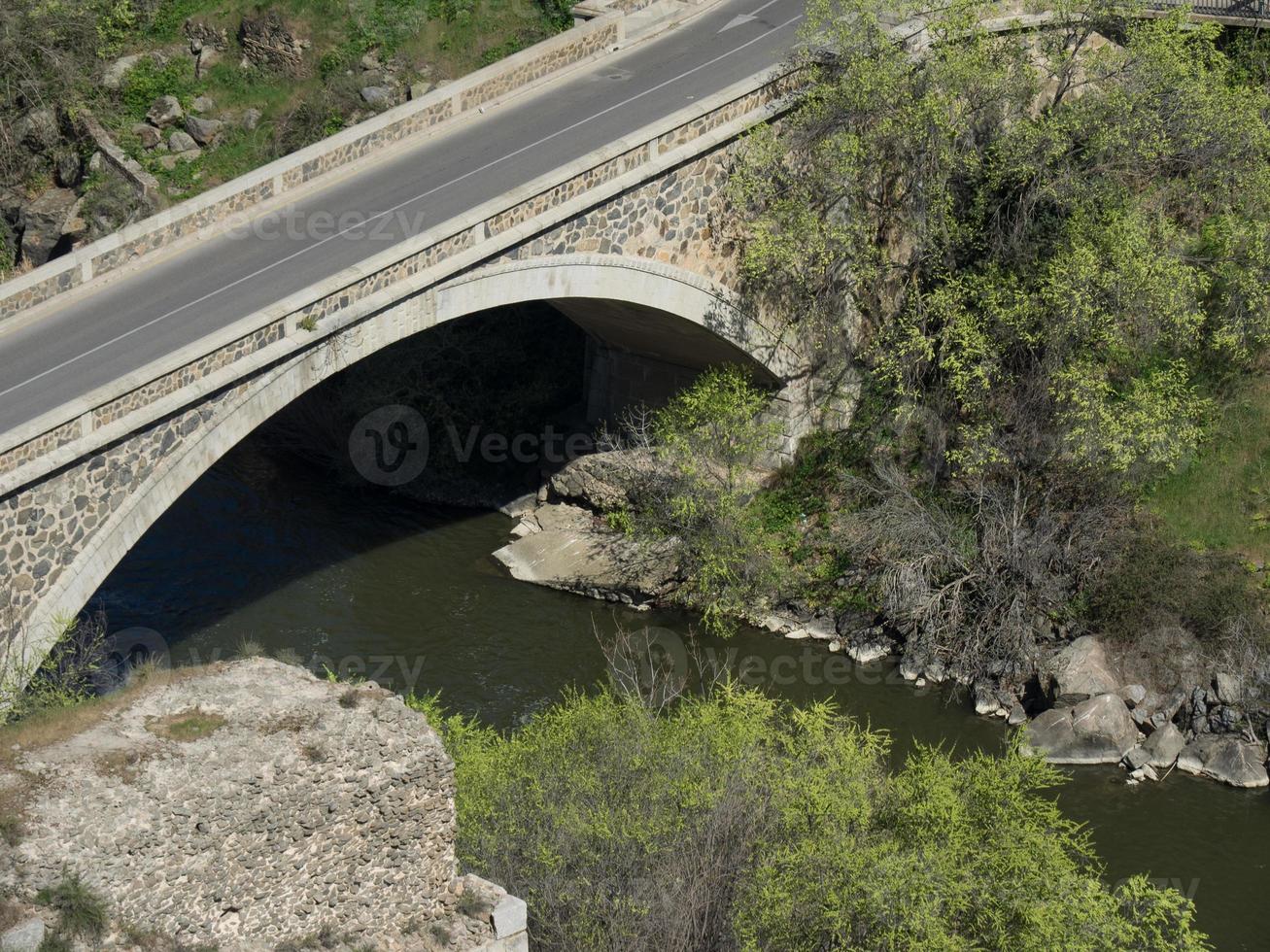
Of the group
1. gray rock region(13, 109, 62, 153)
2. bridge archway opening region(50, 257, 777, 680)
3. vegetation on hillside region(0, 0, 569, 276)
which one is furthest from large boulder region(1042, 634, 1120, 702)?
gray rock region(13, 109, 62, 153)

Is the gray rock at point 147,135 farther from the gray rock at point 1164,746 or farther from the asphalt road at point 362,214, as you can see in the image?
the gray rock at point 1164,746

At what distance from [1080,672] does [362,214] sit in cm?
1225

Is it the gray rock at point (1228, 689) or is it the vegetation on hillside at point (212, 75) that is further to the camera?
the vegetation on hillside at point (212, 75)

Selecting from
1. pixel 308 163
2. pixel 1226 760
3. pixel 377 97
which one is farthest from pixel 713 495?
pixel 377 97

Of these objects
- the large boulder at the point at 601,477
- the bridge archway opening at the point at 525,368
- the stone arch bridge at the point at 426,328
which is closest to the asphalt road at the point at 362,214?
the stone arch bridge at the point at 426,328

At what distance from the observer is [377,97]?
1303 inches

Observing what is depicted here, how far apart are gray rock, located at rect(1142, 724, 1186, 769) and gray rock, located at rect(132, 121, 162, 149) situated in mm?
22214

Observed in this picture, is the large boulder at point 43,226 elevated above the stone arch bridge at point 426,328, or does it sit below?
above

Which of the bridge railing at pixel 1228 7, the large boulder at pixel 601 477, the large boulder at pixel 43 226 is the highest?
the bridge railing at pixel 1228 7

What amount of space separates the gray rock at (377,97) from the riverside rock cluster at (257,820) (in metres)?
21.5

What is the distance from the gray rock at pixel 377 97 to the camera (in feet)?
108

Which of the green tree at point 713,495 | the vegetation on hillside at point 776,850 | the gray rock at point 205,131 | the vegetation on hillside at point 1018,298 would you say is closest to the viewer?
the vegetation on hillside at point 776,850

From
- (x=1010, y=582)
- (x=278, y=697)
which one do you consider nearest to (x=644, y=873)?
(x=278, y=697)

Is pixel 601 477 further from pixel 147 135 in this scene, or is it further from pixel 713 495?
pixel 147 135
